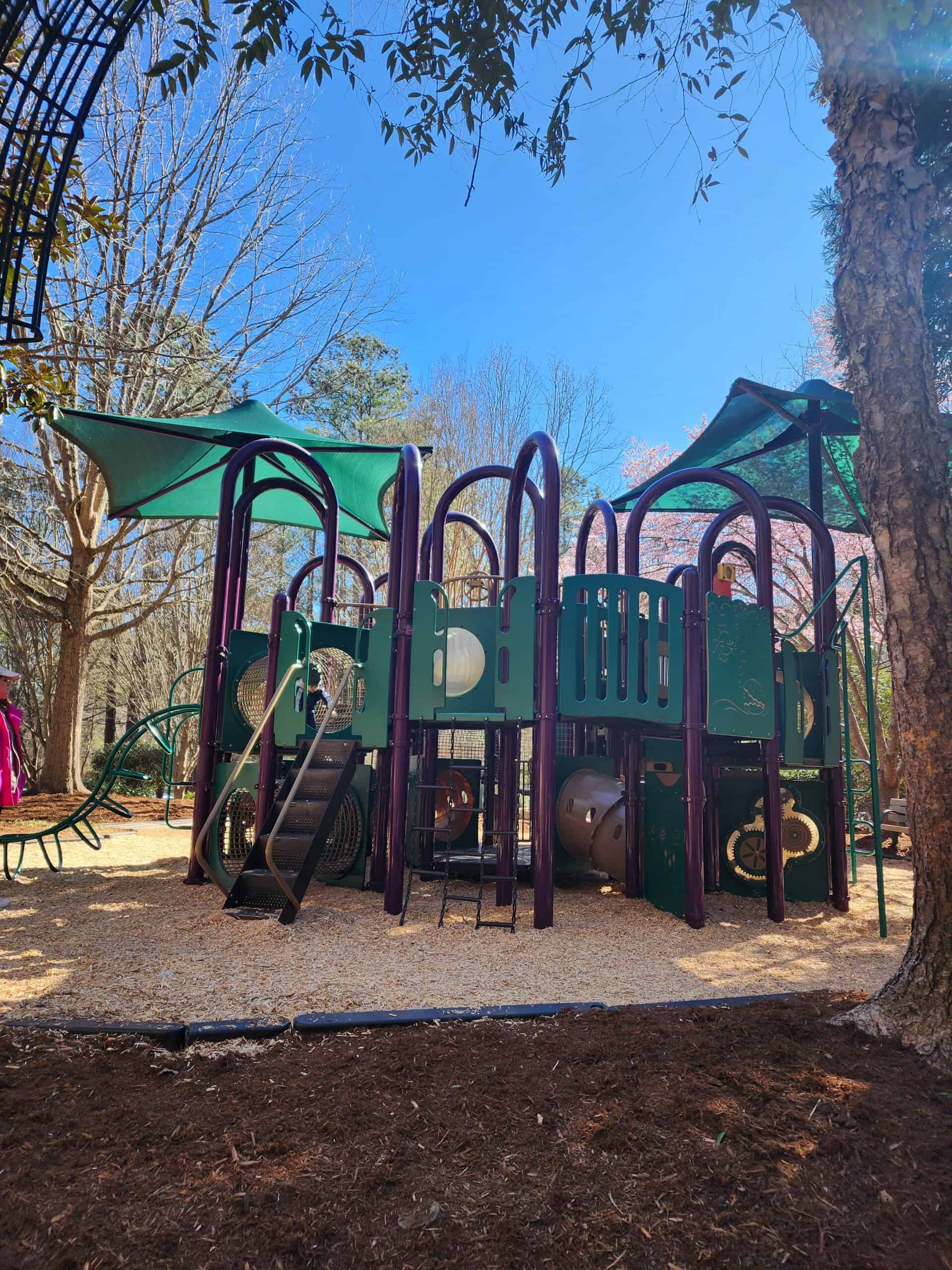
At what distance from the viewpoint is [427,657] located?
6.22 meters

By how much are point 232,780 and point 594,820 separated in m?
3.17

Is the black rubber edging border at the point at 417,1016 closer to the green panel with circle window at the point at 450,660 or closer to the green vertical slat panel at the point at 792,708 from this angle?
the green panel with circle window at the point at 450,660

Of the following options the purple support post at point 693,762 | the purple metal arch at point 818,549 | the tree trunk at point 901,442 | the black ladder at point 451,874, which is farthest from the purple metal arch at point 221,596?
the tree trunk at point 901,442

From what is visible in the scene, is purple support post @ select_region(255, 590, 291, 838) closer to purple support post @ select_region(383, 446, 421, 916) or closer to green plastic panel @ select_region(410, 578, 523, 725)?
purple support post @ select_region(383, 446, 421, 916)

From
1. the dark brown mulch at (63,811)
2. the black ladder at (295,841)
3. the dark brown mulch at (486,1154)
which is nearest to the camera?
the dark brown mulch at (486,1154)

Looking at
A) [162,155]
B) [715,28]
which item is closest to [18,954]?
[715,28]

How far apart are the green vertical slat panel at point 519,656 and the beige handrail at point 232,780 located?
167 cm

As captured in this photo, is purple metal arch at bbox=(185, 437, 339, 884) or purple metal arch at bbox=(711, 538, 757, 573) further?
purple metal arch at bbox=(711, 538, 757, 573)

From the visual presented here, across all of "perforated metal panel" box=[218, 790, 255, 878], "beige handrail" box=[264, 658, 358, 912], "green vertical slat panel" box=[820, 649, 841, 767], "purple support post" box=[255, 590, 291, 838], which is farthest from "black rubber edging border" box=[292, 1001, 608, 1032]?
"perforated metal panel" box=[218, 790, 255, 878]

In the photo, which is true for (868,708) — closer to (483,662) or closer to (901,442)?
(483,662)

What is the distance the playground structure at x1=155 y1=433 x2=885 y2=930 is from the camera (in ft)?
19.7

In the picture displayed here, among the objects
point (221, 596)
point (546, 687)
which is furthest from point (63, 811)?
point (546, 687)

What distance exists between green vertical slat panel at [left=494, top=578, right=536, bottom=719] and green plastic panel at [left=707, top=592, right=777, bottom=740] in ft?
4.47

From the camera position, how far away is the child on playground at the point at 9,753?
8.04m
